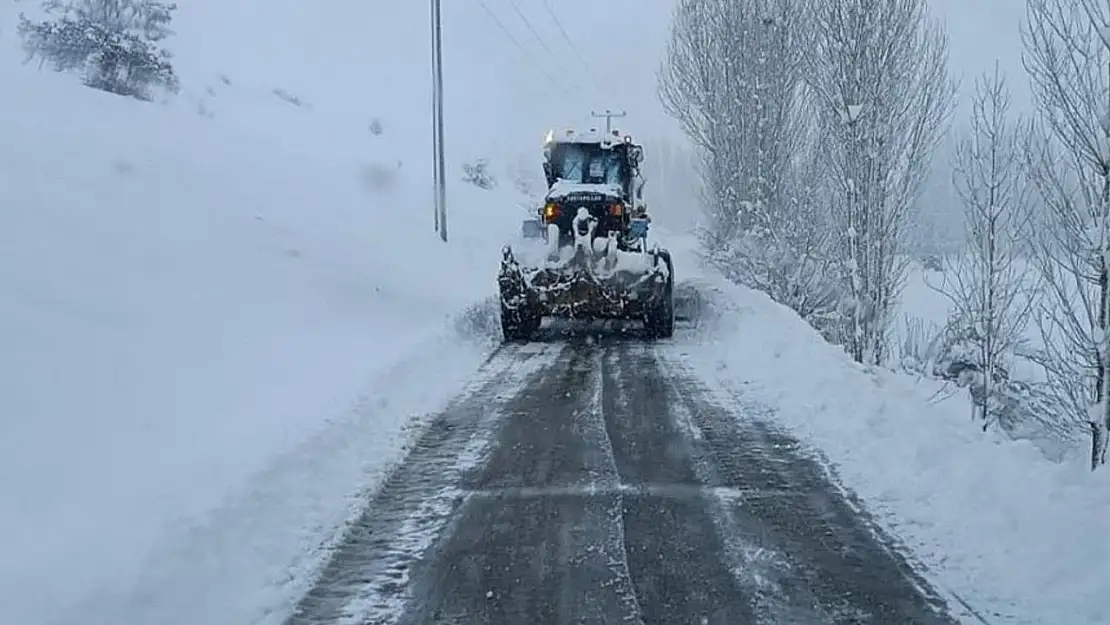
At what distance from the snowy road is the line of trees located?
9.65ft

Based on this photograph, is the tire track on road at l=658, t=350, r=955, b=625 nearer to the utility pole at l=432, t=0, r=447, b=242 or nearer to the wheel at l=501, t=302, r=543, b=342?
the wheel at l=501, t=302, r=543, b=342

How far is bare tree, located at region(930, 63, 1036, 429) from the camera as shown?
558 inches

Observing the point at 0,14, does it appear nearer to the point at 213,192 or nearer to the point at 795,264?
the point at 213,192

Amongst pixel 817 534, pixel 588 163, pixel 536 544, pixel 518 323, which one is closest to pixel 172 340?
pixel 518 323

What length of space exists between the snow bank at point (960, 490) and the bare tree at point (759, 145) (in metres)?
11.4

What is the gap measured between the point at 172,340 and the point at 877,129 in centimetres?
1144

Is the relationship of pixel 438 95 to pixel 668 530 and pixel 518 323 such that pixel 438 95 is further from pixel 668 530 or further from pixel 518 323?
pixel 668 530

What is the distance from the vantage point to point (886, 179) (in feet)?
56.6

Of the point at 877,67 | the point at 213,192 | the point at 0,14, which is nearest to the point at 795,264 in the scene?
the point at 877,67

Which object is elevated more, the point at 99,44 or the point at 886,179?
the point at 99,44

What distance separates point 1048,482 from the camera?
634 centimetres

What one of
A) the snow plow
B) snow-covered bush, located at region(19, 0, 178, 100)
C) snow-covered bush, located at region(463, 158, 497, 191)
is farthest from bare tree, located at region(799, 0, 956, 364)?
snow-covered bush, located at region(463, 158, 497, 191)

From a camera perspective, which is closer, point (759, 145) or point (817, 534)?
point (817, 534)

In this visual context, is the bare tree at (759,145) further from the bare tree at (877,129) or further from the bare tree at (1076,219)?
the bare tree at (1076,219)
